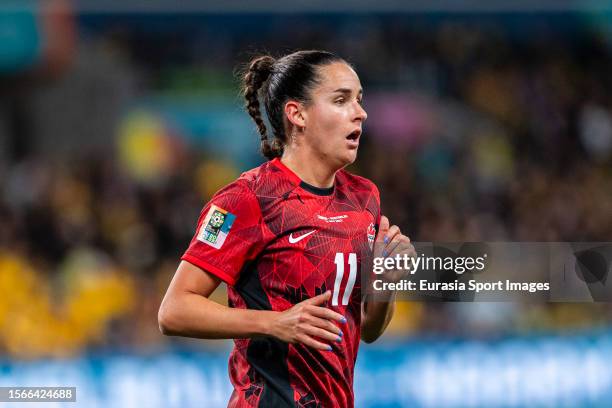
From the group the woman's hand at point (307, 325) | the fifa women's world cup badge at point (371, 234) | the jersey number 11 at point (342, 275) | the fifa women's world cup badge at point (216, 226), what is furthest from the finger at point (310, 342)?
the fifa women's world cup badge at point (371, 234)

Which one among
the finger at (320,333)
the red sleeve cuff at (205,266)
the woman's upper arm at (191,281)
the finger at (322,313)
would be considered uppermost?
the red sleeve cuff at (205,266)

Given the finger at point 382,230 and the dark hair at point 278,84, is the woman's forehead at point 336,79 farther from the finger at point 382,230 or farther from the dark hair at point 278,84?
the finger at point 382,230

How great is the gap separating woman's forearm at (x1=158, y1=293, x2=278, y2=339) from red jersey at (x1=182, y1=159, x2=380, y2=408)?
0.38ft

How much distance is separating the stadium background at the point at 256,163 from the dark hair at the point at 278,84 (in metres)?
3.32

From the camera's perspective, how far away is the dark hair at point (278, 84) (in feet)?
11.0

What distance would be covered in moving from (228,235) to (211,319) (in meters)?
0.26

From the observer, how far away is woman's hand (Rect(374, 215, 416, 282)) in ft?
10.9

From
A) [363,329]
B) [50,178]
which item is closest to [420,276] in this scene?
[363,329]

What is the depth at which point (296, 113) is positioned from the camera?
3.37m

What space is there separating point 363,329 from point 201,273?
27.3 inches

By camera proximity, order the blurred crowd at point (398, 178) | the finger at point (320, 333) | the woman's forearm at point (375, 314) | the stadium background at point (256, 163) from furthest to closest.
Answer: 1. the blurred crowd at point (398, 178)
2. the stadium background at point (256, 163)
3. the woman's forearm at point (375, 314)
4. the finger at point (320, 333)

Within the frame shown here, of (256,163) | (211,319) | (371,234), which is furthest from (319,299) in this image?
(256,163)

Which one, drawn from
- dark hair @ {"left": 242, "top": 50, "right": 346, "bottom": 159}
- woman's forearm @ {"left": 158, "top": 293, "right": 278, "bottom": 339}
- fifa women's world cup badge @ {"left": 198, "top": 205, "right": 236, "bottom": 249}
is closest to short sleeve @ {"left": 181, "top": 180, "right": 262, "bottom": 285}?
fifa women's world cup badge @ {"left": 198, "top": 205, "right": 236, "bottom": 249}

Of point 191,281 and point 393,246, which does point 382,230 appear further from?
point 191,281
